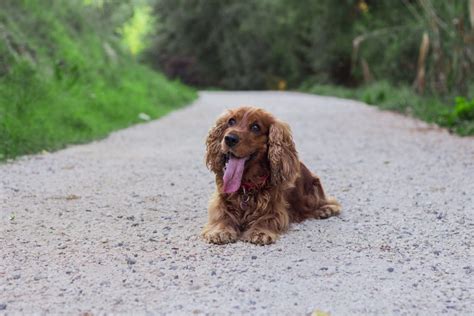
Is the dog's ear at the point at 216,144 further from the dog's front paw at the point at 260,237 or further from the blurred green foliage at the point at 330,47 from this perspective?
the blurred green foliage at the point at 330,47

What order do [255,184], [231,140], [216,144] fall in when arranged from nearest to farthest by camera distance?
[231,140] → [255,184] → [216,144]

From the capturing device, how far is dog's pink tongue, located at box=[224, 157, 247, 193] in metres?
4.68

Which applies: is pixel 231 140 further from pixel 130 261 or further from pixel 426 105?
pixel 426 105

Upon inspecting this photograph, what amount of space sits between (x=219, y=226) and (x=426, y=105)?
34.8 feet

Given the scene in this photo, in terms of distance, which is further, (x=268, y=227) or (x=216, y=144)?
(x=216, y=144)

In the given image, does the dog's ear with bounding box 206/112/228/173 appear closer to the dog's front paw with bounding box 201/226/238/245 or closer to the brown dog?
the brown dog

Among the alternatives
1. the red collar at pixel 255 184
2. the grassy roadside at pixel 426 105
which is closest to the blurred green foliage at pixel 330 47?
the grassy roadside at pixel 426 105

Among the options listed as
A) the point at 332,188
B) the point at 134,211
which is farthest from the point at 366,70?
the point at 134,211

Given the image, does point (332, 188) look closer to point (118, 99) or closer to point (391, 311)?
point (391, 311)

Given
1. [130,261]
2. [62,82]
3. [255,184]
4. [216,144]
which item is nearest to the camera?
[130,261]

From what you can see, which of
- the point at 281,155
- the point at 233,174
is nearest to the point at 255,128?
the point at 281,155

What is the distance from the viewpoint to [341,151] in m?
9.74

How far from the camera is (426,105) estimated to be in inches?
564

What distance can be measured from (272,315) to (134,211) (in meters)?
2.69
